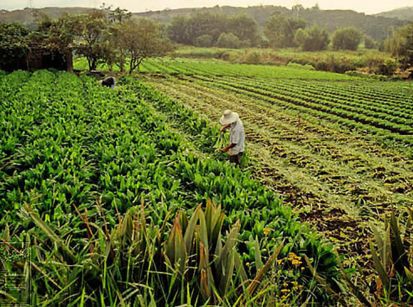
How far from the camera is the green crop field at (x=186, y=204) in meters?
2.68

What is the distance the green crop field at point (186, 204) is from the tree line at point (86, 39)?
1525cm

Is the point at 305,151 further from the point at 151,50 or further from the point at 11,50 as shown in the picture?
the point at 11,50

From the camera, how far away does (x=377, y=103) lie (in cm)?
1872

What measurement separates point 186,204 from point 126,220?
2.34 meters

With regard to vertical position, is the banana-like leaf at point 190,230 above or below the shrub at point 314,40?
below

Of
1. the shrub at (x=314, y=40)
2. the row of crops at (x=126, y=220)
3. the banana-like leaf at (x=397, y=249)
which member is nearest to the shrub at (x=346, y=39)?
the shrub at (x=314, y=40)

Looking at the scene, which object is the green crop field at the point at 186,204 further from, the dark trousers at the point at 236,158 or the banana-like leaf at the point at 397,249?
the dark trousers at the point at 236,158

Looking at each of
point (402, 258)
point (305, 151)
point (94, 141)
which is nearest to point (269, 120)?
point (305, 151)

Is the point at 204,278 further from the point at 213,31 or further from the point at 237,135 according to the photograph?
the point at 213,31

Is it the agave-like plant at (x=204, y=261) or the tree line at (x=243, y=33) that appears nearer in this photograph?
the agave-like plant at (x=204, y=261)

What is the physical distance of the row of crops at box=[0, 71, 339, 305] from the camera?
2.63m

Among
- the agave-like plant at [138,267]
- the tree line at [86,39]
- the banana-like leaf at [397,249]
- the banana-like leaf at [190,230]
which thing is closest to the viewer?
the agave-like plant at [138,267]

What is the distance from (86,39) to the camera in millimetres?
29156

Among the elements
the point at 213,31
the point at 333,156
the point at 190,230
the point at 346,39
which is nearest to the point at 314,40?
the point at 346,39
